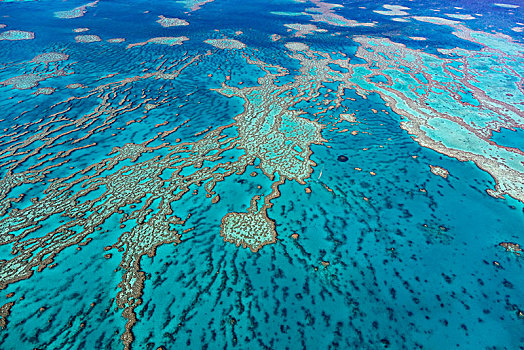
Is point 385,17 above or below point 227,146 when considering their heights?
above

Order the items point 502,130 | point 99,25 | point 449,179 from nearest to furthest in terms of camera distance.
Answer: point 449,179, point 502,130, point 99,25

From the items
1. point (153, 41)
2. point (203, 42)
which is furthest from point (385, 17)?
point (153, 41)

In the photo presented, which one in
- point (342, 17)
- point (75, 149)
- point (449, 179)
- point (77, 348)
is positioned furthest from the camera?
point (342, 17)

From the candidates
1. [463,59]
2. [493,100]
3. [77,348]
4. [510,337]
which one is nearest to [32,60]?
[77,348]

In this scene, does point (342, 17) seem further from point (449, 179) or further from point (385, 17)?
point (449, 179)

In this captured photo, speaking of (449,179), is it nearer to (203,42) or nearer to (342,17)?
(203,42)

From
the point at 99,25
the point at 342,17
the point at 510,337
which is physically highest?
the point at 342,17

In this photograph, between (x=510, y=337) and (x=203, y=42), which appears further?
(x=203, y=42)
